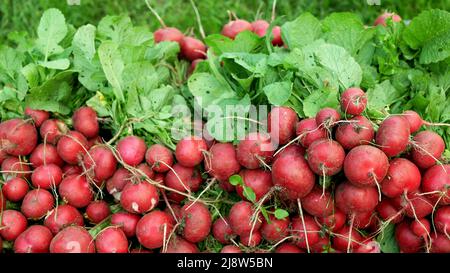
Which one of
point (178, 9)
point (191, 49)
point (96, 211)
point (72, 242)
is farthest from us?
point (178, 9)

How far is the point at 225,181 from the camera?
2.06m

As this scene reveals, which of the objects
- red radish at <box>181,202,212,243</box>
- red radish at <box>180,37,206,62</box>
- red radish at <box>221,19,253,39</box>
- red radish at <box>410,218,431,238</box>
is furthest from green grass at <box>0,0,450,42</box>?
red radish at <box>410,218,431,238</box>

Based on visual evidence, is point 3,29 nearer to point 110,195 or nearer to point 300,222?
point 110,195

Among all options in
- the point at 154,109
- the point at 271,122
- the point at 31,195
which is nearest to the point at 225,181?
the point at 271,122

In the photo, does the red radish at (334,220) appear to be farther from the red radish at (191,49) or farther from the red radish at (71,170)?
the red radish at (191,49)

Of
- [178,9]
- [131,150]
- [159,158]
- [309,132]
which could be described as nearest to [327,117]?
[309,132]

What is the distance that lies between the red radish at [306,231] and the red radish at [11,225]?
3.92 feet

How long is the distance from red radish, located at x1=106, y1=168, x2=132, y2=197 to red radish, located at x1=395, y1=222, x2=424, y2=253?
1180 mm

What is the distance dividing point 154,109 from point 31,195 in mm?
679

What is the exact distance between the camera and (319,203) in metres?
1.85

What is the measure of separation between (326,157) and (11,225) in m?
1.39

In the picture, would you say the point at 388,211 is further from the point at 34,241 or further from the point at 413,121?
the point at 34,241

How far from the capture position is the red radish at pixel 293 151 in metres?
1.86

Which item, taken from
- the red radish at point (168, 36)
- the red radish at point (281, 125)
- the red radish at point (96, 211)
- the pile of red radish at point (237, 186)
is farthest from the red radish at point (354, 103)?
the red radish at point (168, 36)
